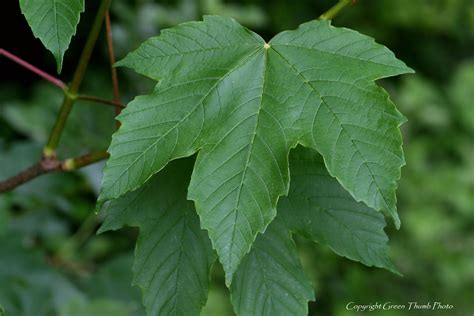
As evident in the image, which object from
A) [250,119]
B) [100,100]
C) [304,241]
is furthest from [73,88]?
[304,241]

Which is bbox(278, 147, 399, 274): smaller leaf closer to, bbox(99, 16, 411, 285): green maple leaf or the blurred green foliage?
bbox(99, 16, 411, 285): green maple leaf

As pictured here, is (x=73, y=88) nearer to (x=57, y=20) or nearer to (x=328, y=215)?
(x=57, y=20)

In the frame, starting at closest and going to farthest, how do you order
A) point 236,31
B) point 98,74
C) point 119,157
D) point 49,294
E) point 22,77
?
point 119,157 < point 236,31 < point 49,294 < point 98,74 < point 22,77

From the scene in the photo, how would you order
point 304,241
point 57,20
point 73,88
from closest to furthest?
point 57,20
point 73,88
point 304,241

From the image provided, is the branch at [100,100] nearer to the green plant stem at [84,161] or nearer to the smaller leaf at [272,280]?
the green plant stem at [84,161]

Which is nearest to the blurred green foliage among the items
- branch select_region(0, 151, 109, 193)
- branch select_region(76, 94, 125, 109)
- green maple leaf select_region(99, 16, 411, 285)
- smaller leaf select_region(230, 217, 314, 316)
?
branch select_region(0, 151, 109, 193)

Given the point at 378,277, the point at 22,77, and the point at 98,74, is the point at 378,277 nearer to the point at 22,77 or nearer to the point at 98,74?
the point at 98,74

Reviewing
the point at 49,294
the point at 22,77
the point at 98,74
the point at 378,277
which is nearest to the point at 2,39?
the point at 22,77
